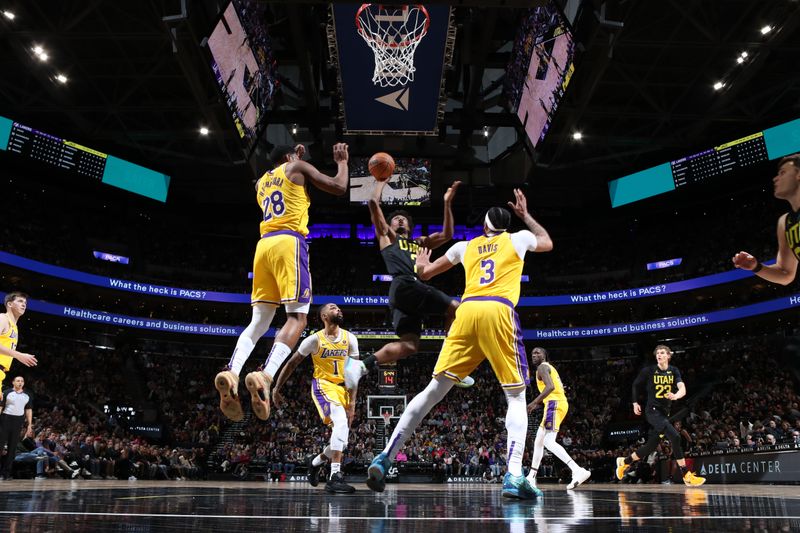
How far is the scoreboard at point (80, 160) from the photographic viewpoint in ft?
75.2

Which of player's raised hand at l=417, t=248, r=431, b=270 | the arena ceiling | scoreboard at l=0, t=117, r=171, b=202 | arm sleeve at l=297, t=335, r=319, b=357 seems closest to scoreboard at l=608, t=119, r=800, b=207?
the arena ceiling

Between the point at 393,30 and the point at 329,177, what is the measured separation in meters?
10.8

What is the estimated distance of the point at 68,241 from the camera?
29.4m

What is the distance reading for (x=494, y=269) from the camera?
5.08 m

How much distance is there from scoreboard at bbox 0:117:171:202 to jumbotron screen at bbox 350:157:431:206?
9.19 metres

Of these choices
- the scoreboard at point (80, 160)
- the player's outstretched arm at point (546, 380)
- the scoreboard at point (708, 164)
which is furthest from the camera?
the scoreboard at point (80, 160)

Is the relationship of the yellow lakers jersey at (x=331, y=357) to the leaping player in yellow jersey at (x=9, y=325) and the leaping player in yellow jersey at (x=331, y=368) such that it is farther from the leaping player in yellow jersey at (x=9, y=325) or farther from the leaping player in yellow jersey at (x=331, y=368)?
the leaping player in yellow jersey at (x=9, y=325)

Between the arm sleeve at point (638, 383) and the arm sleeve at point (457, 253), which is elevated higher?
the arm sleeve at point (457, 253)

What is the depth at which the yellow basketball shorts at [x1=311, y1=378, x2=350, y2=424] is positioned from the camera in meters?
7.83

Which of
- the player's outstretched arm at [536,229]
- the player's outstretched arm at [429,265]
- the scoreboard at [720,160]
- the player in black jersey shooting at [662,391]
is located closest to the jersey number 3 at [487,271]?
the player's outstretched arm at [429,265]

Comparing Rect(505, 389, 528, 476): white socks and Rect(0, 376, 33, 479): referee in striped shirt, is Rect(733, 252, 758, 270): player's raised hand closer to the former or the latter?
Rect(505, 389, 528, 476): white socks

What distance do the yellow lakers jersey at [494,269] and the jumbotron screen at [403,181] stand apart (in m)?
19.5

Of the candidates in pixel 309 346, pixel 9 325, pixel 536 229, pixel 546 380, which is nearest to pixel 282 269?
pixel 536 229

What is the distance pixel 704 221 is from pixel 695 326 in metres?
5.83
